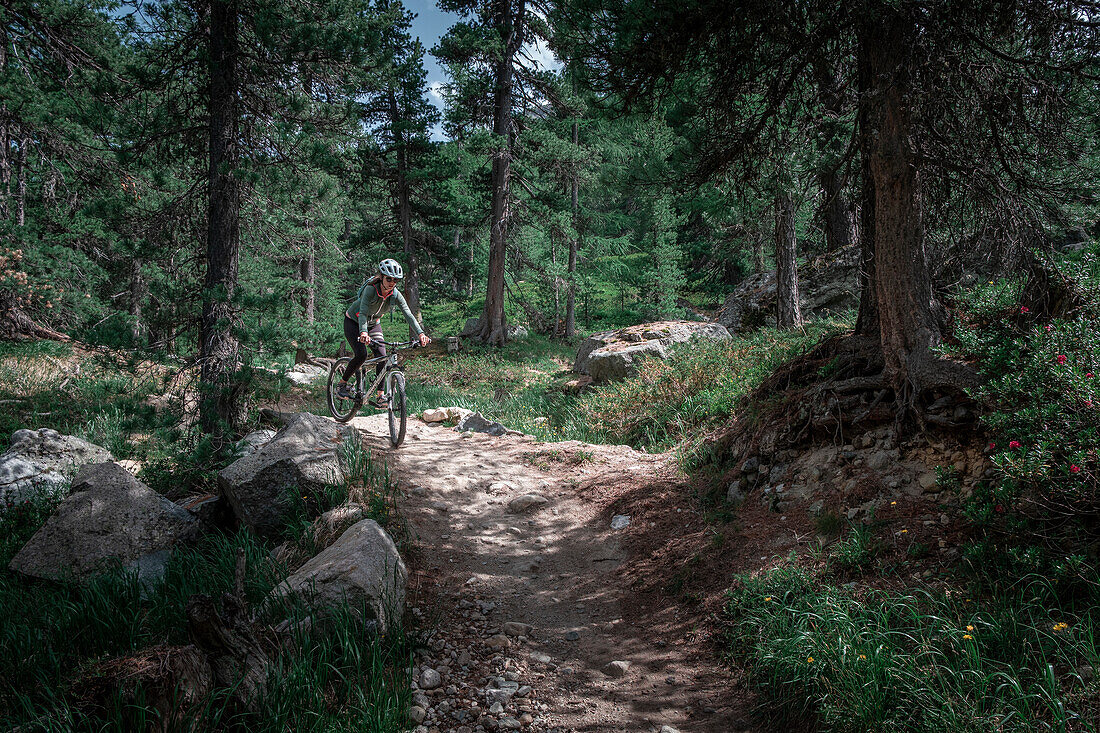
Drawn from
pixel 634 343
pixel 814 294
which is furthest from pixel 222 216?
pixel 814 294

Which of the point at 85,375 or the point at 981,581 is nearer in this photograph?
the point at 981,581

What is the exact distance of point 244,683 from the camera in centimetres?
257

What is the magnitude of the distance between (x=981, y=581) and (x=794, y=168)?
4.48 metres

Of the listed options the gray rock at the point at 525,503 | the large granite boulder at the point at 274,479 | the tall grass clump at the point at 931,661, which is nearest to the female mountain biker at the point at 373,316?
the large granite boulder at the point at 274,479

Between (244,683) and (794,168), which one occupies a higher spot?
(794,168)

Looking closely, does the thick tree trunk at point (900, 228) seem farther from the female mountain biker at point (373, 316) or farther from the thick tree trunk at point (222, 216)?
the thick tree trunk at point (222, 216)

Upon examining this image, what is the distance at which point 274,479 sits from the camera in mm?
4941

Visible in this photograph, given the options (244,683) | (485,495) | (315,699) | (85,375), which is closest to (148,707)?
(244,683)

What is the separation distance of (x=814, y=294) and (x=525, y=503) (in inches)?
363

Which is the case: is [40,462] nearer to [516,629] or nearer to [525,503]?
[525,503]

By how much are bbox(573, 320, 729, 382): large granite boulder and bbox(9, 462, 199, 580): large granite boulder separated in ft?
24.3

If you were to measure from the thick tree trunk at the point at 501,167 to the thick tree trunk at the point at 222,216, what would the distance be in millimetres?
10935

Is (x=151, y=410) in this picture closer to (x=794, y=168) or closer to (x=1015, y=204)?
(x=794, y=168)

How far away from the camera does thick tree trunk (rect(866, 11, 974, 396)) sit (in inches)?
152
